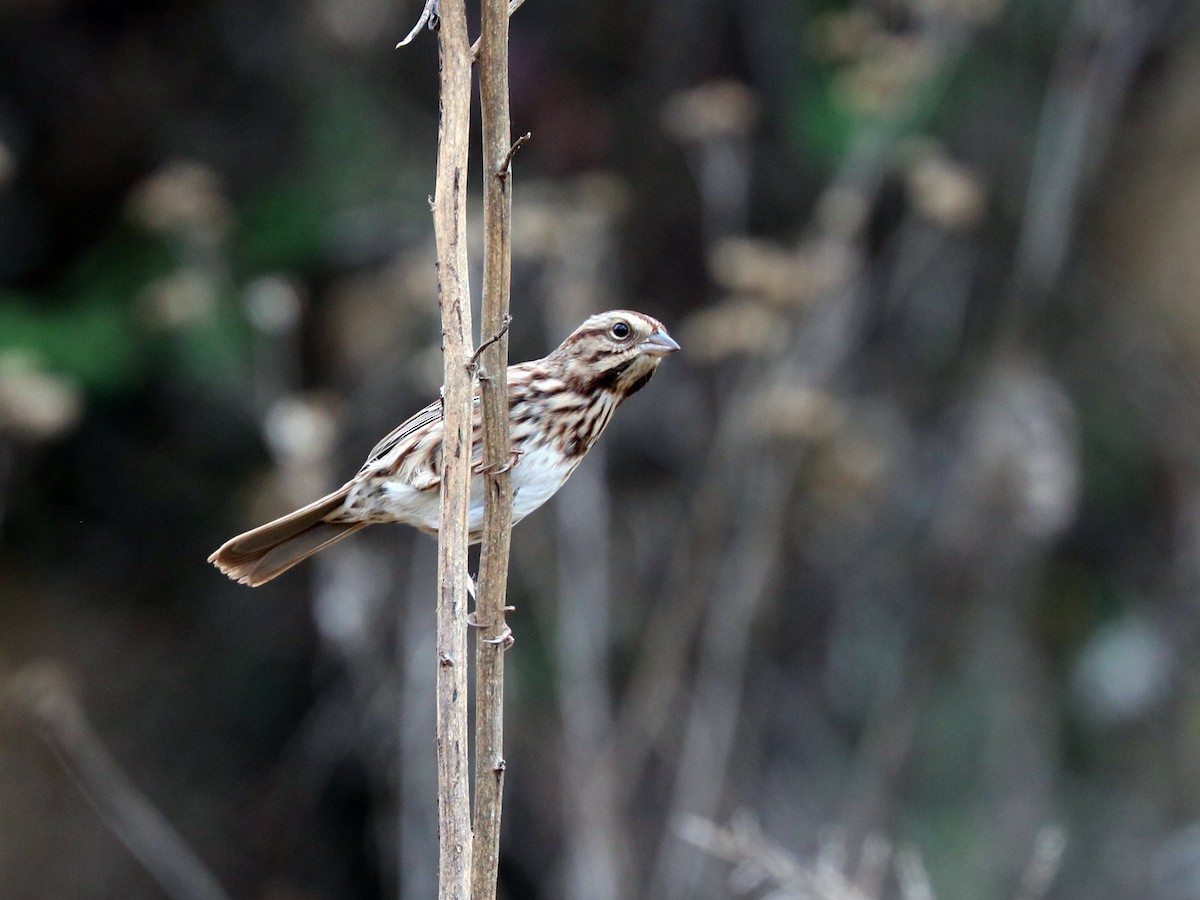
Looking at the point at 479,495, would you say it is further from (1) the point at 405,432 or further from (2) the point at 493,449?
(2) the point at 493,449

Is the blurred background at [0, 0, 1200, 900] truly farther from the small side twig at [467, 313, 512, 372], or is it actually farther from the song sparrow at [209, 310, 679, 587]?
the small side twig at [467, 313, 512, 372]

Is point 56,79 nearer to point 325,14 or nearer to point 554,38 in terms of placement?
point 325,14

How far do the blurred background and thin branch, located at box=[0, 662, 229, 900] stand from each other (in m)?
0.06

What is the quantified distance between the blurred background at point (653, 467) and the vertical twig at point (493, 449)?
11.0 feet

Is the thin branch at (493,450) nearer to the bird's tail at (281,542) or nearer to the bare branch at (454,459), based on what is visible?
the bare branch at (454,459)

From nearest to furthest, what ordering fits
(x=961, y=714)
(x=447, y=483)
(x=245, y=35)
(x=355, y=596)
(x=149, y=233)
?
(x=447, y=483) → (x=355, y=596) → (x=149, y=233) → (x=245, y=35) → (x=961, y=714)

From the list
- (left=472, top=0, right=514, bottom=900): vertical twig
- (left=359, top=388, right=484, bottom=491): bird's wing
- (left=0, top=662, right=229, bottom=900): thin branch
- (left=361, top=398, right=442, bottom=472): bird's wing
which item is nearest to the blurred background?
(left=0, top=662, right=229, bottom=900): thin branch

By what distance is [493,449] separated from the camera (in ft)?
8.27

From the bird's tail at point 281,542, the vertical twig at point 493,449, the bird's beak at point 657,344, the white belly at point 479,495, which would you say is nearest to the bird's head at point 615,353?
the bird's beak at point 657,344

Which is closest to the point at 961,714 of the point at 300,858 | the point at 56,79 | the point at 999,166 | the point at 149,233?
the point at 999,166

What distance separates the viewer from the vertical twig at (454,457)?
7.50 feet

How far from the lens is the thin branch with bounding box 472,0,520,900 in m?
2.36

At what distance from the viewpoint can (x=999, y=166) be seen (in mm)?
7516

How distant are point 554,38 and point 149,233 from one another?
2.13m
